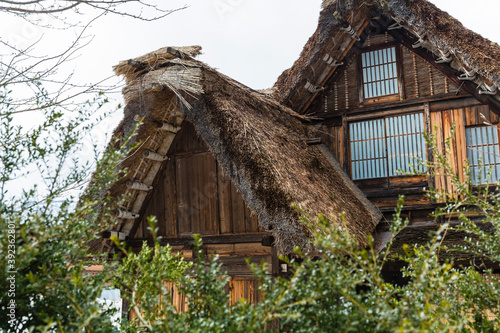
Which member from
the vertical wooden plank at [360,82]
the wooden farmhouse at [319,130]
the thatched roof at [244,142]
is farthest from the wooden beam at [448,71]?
the thatched roof at [244,142]

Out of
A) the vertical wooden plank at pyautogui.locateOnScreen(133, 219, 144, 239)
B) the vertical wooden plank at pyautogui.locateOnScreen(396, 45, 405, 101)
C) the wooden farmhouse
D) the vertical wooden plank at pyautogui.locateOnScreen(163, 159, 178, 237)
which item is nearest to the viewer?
the wooden farmhouse

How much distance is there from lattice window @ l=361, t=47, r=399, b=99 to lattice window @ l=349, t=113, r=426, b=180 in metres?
0.41

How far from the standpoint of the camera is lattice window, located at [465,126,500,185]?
5602 millimetres

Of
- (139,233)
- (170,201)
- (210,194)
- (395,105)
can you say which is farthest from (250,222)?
(395,105)

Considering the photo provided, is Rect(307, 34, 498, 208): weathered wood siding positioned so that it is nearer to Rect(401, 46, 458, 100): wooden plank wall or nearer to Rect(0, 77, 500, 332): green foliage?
Rect(401, 46, 458, 100): wooden plank wall

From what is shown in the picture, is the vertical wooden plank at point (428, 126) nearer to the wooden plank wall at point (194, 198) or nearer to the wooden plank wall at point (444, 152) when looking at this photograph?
the wooden plank wall at point (444, 152)

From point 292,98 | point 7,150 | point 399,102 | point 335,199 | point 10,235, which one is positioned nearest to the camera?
point 10,235

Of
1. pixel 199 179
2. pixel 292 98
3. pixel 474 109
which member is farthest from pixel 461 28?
pixel 199 179

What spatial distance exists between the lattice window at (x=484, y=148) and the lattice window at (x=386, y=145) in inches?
22.4

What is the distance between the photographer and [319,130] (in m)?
6.68

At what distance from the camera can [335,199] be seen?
5477 millimetres

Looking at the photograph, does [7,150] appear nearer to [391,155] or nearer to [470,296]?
[470,296]

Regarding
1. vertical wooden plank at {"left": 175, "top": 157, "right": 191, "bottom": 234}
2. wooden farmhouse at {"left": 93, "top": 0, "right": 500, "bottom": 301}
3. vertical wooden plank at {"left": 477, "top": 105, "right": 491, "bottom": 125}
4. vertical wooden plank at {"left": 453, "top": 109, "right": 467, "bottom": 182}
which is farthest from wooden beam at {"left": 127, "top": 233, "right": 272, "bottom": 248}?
vertical wooden plank at {"left": 477, "top": 105, "right": 491, "bottom": 125}

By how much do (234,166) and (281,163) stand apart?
52 centimetres
